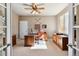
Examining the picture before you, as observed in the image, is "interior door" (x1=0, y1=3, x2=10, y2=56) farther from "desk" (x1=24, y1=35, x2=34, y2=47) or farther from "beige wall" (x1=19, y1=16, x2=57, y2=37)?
"beige wall" (x1=19, y1=16, x2=57, y2=37)

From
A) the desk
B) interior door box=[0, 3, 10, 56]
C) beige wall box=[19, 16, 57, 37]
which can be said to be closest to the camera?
interior door box=[0, 3, 10, 56]

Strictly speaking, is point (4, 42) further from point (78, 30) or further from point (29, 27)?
point (29, 27)

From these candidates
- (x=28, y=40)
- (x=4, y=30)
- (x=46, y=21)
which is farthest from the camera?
(x=46, y=21)

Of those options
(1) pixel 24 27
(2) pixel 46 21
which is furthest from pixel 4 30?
(2) pixel 46 21

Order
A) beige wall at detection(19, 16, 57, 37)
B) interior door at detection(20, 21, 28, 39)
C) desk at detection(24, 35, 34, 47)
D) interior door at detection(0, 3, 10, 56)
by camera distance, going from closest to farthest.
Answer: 1. interior door at detection(0, 3, 10, 56)
2. desk at detection(24, 35, 34, 47)
3. interior door at detection(20, 21, 28, 39)
4. beige wall at detection(19, 16, 57, 37)

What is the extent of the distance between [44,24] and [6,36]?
36.7 ft

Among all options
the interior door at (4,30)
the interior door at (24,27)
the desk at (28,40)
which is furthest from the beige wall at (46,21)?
the interior door at (4,30)

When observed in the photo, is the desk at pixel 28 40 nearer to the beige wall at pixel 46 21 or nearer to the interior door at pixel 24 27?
the interior door at pixel 24 27

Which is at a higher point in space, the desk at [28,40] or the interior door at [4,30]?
the interior door at [4,30]

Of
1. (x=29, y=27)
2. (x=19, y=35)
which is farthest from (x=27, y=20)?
(x=19, y=35)

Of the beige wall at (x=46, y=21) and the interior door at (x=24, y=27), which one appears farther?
the beige wall at (x=46, y=21)

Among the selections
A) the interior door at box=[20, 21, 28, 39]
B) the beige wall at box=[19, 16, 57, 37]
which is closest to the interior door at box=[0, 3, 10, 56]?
the interior door at box=[20, 21, 28, 39]

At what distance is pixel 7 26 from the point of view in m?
2.17

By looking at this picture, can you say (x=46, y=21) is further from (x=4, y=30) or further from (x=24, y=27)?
(x=4, y=30)
